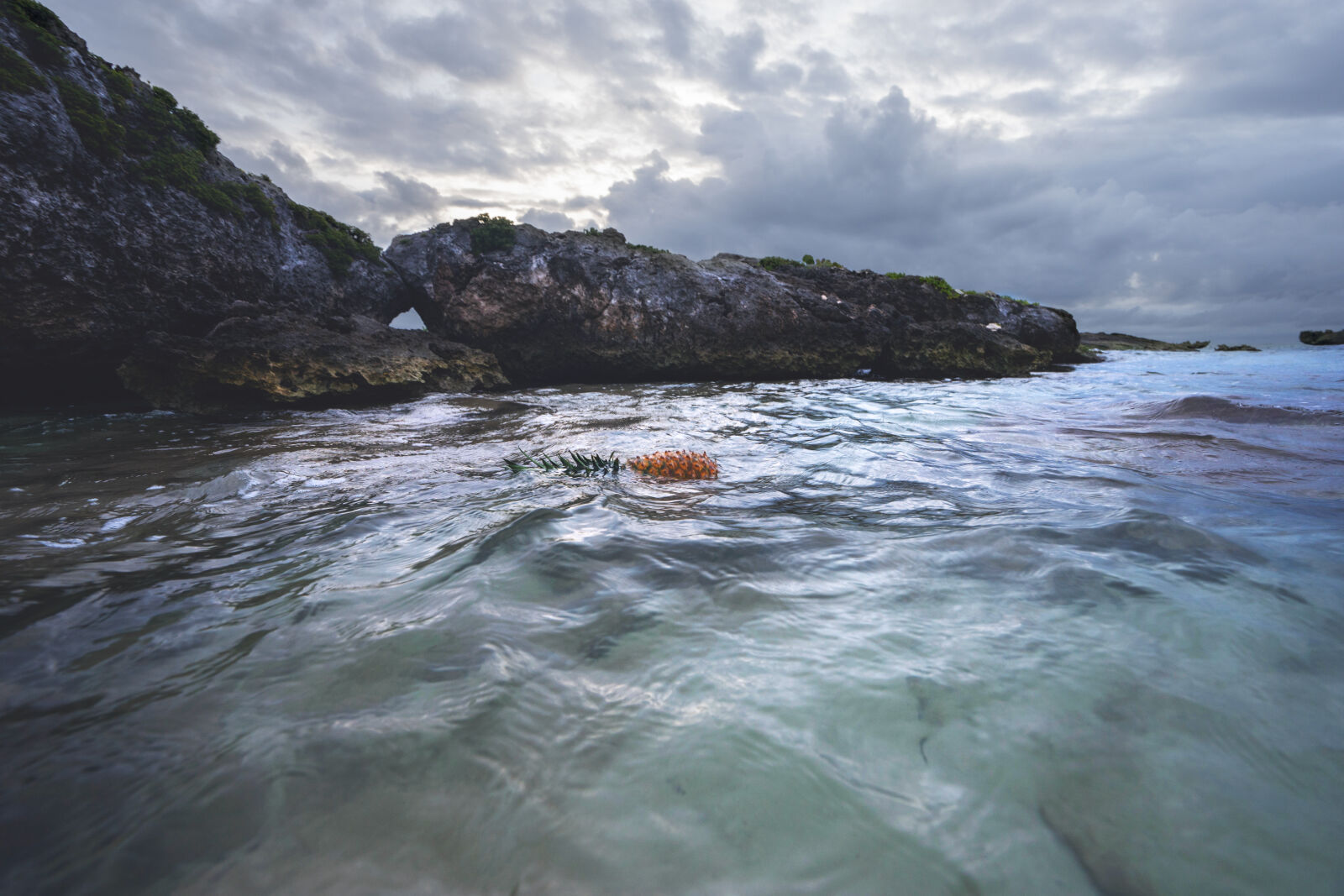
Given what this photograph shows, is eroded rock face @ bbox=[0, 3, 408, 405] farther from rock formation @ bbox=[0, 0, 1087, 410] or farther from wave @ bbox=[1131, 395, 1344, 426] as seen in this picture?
wave @ bbox=[1131, 395, 1344, 426]

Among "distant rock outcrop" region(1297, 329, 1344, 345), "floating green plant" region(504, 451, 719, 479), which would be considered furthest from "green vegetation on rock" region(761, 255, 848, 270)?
"distant rock outcrop" region(1297, 329, 1344, 345)

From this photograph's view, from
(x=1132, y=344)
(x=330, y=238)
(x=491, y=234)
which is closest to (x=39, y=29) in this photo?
(x=330, y=238)

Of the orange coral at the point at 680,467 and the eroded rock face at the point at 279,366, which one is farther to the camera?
the eroded rock face at the point at 279,366

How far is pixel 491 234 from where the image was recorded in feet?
61.9

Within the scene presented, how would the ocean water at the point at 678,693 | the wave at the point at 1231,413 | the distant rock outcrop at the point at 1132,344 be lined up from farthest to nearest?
the distant rock outcrop at the point at 1132,344, the wave at the point at 1231,413, the ocean water at the point at 678,693

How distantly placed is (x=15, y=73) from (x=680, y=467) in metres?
14.0

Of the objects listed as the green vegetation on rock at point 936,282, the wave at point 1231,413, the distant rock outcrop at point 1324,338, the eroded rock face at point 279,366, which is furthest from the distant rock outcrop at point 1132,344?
the eroded rock face at point 279,366

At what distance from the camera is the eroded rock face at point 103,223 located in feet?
32.8

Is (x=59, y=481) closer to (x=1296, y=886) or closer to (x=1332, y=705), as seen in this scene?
(x=1296, y=886)

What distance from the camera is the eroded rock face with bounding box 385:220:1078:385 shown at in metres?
18.7

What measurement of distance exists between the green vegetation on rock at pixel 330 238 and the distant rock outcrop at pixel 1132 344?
5628 centimetres

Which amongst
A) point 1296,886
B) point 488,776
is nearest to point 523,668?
point 488,776

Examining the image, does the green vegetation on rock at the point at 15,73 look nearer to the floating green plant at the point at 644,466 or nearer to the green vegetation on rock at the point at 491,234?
the green vegetation on rock at the point at 491,234

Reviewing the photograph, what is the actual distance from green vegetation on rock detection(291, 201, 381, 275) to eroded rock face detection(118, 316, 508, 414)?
2618 mm
